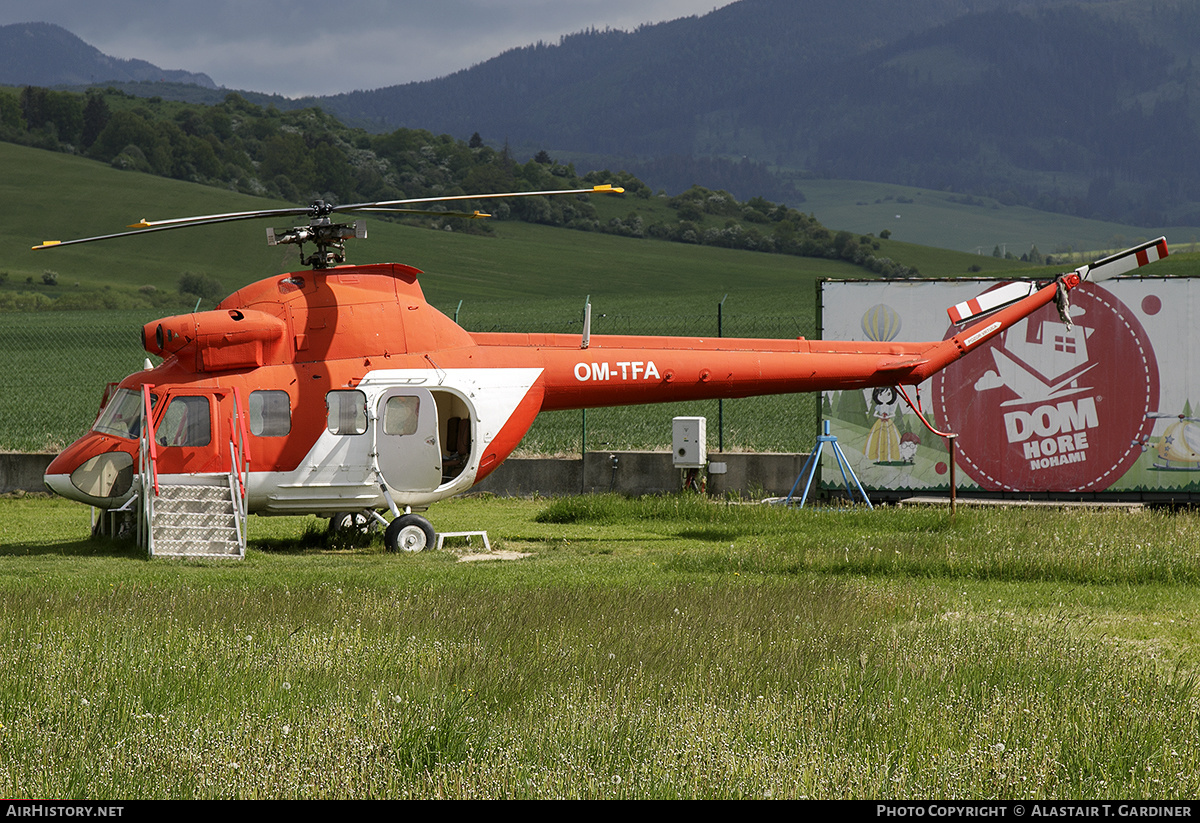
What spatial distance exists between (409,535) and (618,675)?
23.3 feet

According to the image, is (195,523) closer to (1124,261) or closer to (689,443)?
(689,443)

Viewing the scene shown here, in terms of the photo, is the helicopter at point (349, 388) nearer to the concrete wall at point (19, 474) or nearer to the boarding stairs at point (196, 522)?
A: the boarding stairs at point (196, 522)

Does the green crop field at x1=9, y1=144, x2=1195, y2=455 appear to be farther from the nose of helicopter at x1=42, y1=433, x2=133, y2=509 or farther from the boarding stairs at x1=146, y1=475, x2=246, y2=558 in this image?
the boarding stairs at x1=146, y1=475, x2=246, y2=558

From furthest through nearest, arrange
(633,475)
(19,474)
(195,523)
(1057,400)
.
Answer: (633,475), (19,474), (1057,400), (195,523)

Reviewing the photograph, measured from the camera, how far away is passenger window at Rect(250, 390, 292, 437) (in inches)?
506

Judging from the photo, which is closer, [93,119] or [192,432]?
[192,432]

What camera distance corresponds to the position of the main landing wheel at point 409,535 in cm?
1320

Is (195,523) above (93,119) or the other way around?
the other way around

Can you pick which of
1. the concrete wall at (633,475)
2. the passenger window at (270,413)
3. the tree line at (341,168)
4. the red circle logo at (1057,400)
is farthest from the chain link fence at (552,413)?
the tree line at (341,168)

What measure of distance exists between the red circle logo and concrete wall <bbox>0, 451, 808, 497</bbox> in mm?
2765

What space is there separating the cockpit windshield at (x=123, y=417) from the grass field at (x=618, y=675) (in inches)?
62.4

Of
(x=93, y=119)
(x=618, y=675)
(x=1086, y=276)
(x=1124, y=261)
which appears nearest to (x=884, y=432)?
(x=1086, y=276)

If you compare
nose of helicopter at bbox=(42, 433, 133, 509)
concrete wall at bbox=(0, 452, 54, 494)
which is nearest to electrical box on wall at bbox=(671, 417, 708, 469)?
nose of helicopter at bbox=(42, 433, 133, 509)

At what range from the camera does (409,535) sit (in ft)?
43.5
